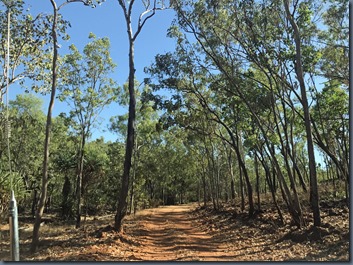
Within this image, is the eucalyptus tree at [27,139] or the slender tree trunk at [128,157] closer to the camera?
the slender tree trunk at [128,157]

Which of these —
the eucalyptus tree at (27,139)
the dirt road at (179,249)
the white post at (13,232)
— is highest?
the eucalyptus tree at (27,139)

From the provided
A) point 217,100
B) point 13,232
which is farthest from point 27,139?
point 13,232

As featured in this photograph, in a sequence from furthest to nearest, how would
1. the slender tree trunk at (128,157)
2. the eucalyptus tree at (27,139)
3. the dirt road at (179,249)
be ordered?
the eucalyptus tree at (27,139) < the slender tree trunk at (128,157) < the dirt road at (179,249)

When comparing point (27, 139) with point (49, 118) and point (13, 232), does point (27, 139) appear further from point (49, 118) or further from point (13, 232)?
point (13, 232)

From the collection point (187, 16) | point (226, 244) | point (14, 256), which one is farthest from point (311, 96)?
point (14, 256)

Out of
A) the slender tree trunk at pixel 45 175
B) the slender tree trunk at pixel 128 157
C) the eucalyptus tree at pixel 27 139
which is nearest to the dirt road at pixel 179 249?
the slender tree trunk at pixel 128 157

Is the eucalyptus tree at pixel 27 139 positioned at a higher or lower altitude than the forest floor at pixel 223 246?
higher

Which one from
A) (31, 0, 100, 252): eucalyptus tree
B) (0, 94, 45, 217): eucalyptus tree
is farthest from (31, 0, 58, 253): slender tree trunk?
(0, 94, 45, 217): eucalyptus tree

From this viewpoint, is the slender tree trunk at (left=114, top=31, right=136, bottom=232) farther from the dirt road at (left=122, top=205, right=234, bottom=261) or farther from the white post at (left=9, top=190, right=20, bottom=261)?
the white post at (left=9, top=190, right=20, bottom=261)

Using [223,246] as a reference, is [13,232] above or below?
above

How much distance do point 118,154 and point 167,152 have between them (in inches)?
423

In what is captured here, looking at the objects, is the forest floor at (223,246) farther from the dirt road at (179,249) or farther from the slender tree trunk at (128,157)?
the slender tree trunk at (128,157)

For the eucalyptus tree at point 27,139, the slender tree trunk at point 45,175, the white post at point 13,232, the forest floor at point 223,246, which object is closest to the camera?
the white post at point 13,232

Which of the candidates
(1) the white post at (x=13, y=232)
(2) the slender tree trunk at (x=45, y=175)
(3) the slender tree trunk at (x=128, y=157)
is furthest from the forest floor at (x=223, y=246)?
(1) the white post at (x=13, y=232)
